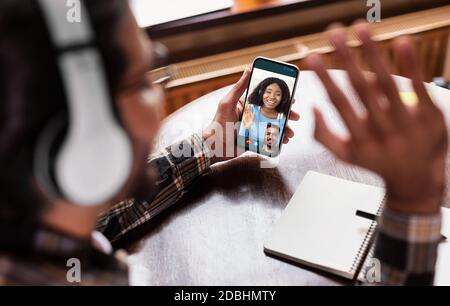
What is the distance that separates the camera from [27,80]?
1.50ft

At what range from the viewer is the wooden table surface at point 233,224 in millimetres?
830

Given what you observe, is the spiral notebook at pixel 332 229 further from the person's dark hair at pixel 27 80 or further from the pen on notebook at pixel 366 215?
the person's dark hair at pixel 27 80

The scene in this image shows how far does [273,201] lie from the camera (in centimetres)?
96

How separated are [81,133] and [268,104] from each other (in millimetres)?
585

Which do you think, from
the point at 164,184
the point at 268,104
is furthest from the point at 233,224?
the point at 268,104

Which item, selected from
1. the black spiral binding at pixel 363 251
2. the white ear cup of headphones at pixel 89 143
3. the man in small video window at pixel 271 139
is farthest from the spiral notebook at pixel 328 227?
the white ear cup of headphones at pixel 89 143

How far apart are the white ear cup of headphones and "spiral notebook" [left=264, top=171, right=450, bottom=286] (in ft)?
1.28

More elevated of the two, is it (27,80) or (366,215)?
(27,80)

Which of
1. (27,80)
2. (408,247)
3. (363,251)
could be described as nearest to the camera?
(27,80)

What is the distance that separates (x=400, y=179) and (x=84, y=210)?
353 millimetres

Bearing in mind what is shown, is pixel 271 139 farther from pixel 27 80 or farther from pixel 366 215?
pixel 27 80

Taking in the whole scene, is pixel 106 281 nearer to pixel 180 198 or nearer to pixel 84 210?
pixel 84 210

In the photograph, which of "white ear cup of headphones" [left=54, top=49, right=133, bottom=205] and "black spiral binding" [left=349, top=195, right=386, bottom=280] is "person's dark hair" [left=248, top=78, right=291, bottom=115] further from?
"white ear cup of headphones" [left=54, top=49, right=133, bottom=205]

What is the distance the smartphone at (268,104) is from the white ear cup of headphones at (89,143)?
0.52 meters
